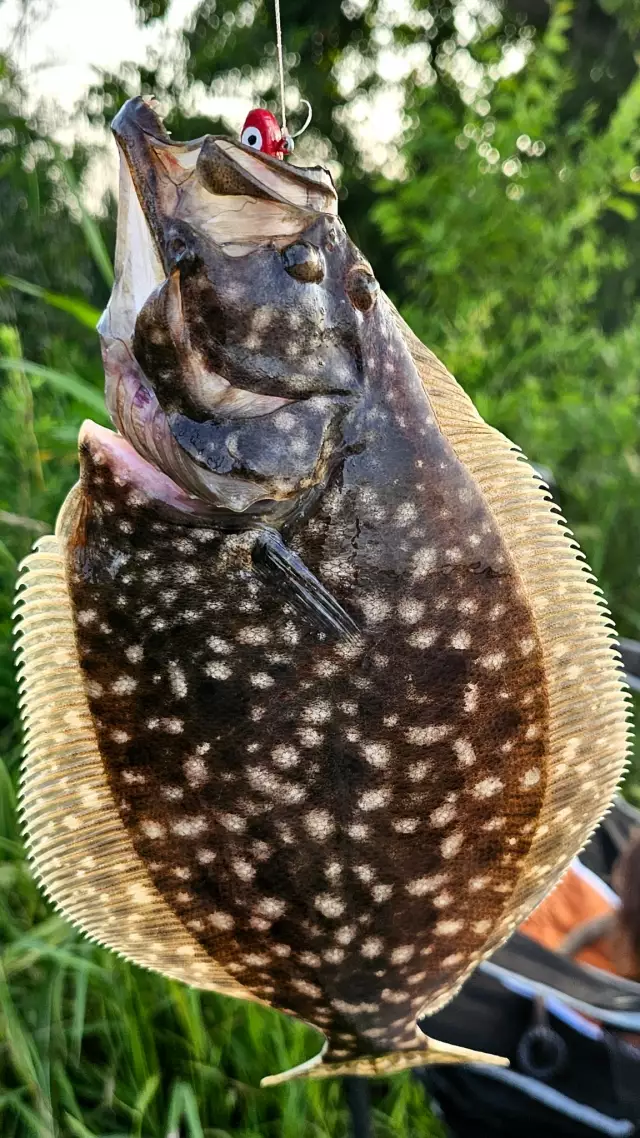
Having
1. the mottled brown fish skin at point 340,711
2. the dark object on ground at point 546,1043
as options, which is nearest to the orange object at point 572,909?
the dark object on ground at point 546,1043

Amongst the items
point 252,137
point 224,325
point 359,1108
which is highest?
point 252,137

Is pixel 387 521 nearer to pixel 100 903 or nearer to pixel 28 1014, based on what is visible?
pixel 100 903

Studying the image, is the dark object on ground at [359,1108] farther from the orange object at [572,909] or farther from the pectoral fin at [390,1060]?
the orange object at [572,909]

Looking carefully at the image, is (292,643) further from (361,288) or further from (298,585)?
(361,288)

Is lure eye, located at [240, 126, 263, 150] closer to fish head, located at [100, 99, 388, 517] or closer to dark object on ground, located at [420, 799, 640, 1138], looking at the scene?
fish head, located at [100, 99, 388, 517]

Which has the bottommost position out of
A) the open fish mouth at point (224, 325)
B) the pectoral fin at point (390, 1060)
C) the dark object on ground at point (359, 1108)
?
the dark object on ground at point (359, 1108)

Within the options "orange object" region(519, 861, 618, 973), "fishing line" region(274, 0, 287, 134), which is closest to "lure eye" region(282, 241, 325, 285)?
"fishing line" region(274, 0, 287, 134)

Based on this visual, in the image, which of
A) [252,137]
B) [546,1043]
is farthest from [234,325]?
[546,1043]
